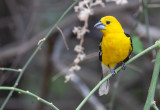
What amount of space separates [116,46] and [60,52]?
1762mm

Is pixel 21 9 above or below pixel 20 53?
above

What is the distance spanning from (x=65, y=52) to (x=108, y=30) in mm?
2584

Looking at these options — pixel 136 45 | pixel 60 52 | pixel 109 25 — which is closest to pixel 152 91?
pixel 136 45

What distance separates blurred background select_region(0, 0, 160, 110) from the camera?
4.03 metres

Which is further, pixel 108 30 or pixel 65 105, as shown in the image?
pixel 65 105

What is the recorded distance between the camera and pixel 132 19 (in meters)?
4.11

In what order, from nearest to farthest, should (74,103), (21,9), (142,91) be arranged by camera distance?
(21,9)
(142,91)
(74,103)

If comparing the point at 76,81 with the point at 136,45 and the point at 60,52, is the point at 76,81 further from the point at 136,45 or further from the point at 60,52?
the point at 136,45

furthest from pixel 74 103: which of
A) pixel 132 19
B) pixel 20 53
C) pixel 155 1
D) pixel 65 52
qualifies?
pixel 155 1

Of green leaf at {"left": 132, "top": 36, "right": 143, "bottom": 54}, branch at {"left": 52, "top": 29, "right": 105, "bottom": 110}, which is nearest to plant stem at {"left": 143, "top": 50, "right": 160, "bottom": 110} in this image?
green leaf at {"left": 132, "top": 36, "right": 143, "bottom": 54}

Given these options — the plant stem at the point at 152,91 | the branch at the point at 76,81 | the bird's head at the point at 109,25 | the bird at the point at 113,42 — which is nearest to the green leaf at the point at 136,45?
the bird at the point at 113,42

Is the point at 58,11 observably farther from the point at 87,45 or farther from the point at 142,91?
the point at 142,91

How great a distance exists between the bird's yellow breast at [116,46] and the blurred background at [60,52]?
3.56ft

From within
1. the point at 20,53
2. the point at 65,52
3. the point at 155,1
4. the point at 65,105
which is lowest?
the point at 65,105
